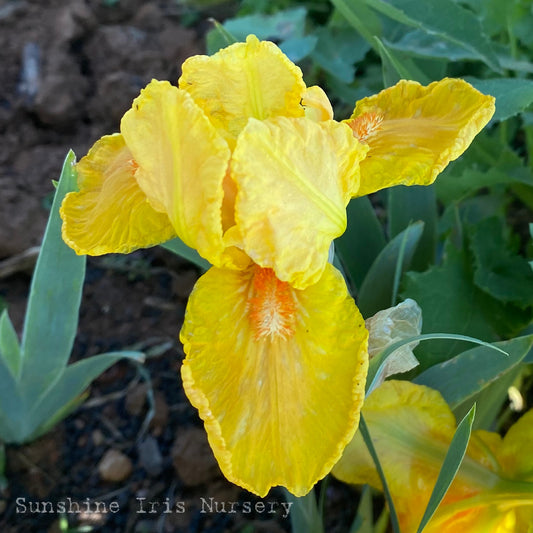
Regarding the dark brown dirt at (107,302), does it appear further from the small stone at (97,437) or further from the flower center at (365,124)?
the flower center at (365,124)

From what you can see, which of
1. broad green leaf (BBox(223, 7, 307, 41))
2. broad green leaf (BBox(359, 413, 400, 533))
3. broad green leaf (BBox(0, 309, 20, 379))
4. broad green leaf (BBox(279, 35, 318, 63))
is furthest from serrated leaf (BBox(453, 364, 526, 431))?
broad green leaf (BBox(223, 7, 307, 41))

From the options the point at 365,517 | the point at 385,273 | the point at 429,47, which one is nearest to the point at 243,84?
the point at 385,273

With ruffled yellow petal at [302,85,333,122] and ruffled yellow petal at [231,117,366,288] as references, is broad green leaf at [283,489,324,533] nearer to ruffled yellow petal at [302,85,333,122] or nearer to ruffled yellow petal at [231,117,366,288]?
ruffled yellow petal at [231,117,366,288]

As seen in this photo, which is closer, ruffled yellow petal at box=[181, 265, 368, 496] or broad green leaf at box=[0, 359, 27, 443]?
ruffled yellow petal at box=[181, 265, 368, 496]

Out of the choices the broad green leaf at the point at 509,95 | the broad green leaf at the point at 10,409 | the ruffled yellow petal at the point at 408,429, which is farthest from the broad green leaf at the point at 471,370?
A: the broad green leaf at the point at 10,409

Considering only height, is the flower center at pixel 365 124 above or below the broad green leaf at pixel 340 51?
above
